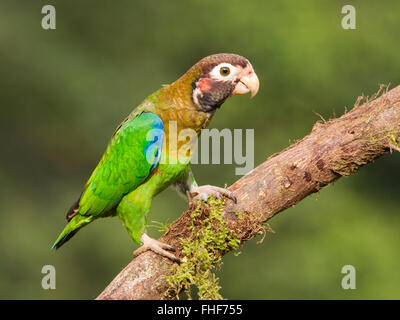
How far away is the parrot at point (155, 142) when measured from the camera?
3576mm

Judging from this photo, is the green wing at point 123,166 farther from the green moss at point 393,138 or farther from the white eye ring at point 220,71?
the green moss at point 393,138

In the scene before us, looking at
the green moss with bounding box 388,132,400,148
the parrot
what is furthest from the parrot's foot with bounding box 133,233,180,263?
the green moss with bounding box 388,132,400,148

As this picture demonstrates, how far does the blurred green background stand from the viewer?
730 centimetres

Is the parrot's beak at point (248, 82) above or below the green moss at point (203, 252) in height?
above

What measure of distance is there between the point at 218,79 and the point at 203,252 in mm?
1174

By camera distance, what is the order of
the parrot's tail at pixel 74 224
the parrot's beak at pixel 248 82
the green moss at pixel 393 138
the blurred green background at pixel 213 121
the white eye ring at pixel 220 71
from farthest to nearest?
the blurred green background at pixel 213 121
the parrot's tail at pixel 74 224
the parrot's beak at pixel 248 82
the white eye ring at pixel 220 71
the green moss at pixel 393 138

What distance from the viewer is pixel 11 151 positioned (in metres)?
7.94

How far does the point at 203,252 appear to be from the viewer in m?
3.11

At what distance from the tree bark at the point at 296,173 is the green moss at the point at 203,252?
0.16ft

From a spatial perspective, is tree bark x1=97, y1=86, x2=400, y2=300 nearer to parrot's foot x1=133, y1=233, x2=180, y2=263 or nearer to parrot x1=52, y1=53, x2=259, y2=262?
parrot's foot x1=133, y1=233, x2=180, y2=263

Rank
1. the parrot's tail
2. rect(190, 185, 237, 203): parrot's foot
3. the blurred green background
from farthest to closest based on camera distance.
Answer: the blurred green background → the parrot's tail → rect(190, 185, 237, 203): parrot's foot

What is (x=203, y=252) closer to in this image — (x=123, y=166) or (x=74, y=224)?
(x=123, y=166)

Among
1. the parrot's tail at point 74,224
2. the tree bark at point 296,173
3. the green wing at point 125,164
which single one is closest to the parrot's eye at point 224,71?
the green wing at point 125,164

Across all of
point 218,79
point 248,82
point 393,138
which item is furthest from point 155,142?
point 393,138
